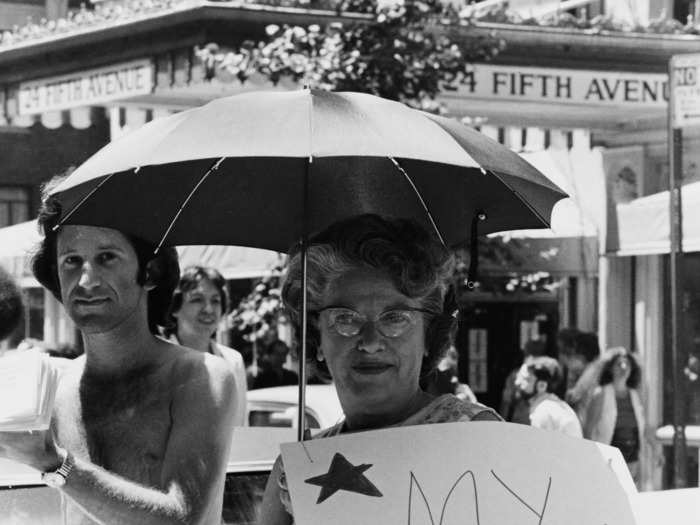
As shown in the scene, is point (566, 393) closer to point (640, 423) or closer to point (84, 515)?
point (640, 423)

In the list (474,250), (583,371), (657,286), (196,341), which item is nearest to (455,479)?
(474,250)

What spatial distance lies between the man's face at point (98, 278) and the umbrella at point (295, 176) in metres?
0.06

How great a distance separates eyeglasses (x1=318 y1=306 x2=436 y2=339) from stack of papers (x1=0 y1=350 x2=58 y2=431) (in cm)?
52

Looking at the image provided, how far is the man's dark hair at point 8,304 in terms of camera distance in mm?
3826

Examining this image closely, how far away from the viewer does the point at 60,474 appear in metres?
2.96

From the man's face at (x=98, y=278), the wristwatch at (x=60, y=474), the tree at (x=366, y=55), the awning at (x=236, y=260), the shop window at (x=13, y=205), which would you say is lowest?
the wristwatch at (x=60, y=474)

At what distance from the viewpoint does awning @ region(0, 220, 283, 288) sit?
9344 millimetres

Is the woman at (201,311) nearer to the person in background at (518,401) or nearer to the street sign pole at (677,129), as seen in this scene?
the street sign pole at (677,129)

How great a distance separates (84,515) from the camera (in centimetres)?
334

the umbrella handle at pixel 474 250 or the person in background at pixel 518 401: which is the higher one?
the umbrella handle at pixel 474 250

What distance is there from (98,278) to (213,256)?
21.8 ft

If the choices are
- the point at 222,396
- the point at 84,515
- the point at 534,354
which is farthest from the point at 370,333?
the point at 534,354

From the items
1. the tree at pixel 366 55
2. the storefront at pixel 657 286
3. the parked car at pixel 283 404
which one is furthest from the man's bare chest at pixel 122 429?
the storefront at pixel 657 286

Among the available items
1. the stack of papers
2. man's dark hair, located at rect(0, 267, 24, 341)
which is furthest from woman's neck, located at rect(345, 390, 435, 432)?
man's dark hair, located at rect(0, 267, 24, 341)
